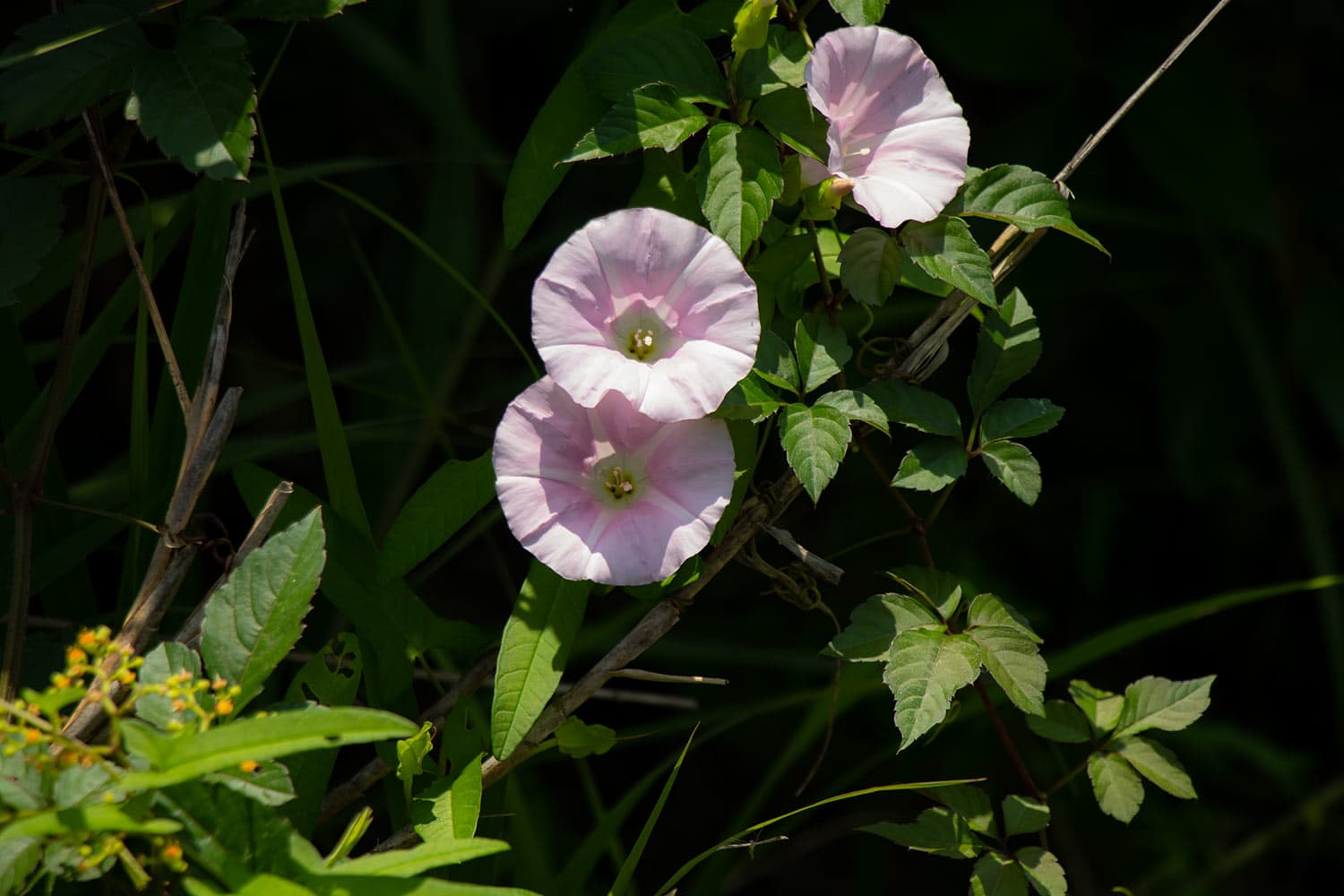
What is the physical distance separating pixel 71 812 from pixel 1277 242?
80.5 inches

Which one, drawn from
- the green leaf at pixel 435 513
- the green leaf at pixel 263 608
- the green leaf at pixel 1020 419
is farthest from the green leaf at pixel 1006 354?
the green leaf at pixel 263 608

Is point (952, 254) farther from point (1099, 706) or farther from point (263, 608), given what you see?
point (263, 608)

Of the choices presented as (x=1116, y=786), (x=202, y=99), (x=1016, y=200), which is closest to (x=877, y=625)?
(x=1116, y=786)

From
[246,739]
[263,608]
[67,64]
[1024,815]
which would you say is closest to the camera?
[246,739]

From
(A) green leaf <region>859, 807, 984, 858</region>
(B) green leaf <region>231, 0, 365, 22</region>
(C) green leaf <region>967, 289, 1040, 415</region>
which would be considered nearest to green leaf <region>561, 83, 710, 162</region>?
(B) green leaf <region>231, 0, 365, 22</region>

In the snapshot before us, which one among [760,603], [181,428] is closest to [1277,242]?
[760,603]

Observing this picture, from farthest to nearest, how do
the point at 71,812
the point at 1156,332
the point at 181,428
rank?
the point at 1156,332 → the point at 181,428 → the point at 71,812

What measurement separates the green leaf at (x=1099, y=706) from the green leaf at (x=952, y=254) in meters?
0.47

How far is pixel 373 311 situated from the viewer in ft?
6.88

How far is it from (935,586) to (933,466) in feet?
0.46

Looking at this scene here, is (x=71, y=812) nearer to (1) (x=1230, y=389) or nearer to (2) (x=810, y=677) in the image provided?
(2) (x=810, y=677)

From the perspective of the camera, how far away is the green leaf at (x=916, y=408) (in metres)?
1.12

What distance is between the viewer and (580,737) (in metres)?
1.15

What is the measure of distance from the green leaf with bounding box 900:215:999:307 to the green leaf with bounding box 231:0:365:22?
590 mm
